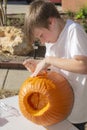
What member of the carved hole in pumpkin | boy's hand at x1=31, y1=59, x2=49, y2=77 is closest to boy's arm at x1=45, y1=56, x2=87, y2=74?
boy's hand at x1=31, y1=59, x2=49, y2=77

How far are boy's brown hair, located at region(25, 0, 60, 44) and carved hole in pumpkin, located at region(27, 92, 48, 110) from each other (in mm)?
353

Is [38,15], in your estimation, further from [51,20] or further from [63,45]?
[63,45]

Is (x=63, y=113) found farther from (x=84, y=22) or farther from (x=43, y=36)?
(x=84, y=22)

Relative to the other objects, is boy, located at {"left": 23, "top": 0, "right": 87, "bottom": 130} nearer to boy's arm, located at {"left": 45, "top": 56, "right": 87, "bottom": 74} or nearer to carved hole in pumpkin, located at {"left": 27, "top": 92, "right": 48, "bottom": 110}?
boy's arm, located at {"left": 45, "top": 56, "right": 87, "bottom": 74}

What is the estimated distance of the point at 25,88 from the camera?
2373 millimetres

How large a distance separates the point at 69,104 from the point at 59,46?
0.36 metres

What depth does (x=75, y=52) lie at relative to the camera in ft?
7.40

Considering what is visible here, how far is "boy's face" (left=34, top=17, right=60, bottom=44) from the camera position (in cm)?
228

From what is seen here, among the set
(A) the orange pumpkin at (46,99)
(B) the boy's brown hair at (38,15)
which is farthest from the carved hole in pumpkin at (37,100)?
(B) the boy's brown hair at (38,15)

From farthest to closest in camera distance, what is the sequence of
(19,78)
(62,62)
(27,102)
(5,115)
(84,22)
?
1. (84,22)
2. (19,78)
3. (5,115)
4. (27,102)
5. (62,62)

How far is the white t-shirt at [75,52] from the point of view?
Answer: 2262mm

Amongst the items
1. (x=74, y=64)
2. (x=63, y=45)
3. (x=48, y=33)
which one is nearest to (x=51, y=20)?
(x=48, y=33)

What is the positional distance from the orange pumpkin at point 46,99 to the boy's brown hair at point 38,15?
0.29 metres

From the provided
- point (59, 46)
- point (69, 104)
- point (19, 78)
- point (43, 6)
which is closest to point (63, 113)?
point (69, 104)
